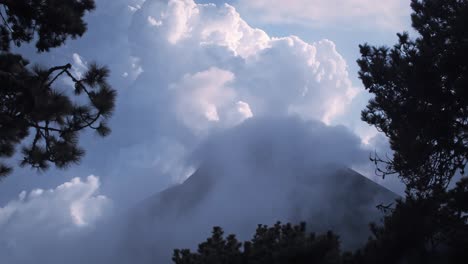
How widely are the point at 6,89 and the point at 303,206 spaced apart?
164 metres

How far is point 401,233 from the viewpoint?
5156mm

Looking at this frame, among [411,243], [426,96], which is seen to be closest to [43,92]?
[411,243]

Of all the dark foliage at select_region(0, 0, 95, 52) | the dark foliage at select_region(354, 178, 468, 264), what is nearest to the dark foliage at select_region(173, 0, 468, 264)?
the dark foliage at select_region(354, 178, 468, 264)

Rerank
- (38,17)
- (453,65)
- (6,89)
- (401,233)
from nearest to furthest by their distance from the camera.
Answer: (401,233) → (6,89) → (38,17) → (453,65)

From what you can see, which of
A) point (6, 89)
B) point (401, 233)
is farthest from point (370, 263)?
point (6, 89)

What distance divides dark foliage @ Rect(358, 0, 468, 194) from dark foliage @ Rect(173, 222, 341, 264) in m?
7.08

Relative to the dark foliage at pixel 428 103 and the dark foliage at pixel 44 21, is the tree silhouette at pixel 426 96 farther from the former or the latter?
the dark foliage at pixel 44 21

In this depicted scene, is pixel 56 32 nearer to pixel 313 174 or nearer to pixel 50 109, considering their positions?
pixel 50 109

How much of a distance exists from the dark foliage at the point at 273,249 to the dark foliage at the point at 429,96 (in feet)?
23.2

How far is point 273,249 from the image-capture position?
6512 mm

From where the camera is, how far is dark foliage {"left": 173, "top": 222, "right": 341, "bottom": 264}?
552 cm

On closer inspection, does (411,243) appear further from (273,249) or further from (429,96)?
(429,96)

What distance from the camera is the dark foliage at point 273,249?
5.52 metres

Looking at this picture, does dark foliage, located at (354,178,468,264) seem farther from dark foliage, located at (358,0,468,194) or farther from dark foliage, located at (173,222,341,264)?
dark foliage, located at (358,0,468,194)
